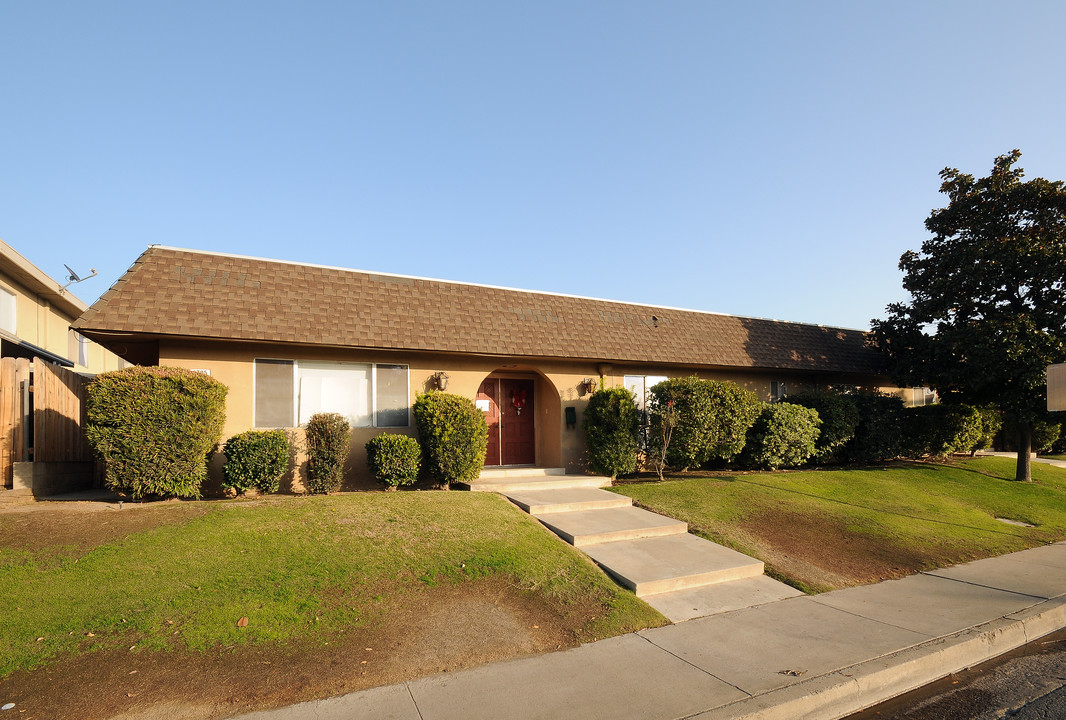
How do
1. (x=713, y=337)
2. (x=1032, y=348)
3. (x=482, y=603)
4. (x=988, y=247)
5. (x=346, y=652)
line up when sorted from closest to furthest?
1. (x=346, y=652)
2. (x=482, y=603)
3. (x=1032, y=348)
4. (x=988, y=247)
5. (x=713, y=337)

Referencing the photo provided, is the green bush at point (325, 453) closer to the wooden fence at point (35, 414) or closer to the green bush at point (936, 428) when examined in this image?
the wooden fence at point (35, 414)

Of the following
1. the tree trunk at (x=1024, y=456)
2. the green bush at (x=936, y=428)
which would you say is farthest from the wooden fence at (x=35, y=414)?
the tree trunk at (x=1024, y=456)

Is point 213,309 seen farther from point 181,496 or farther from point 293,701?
point 293,701

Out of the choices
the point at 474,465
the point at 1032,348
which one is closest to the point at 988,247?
the point at 1032,348

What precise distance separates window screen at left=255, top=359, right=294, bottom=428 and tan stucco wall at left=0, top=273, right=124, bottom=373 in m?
8.20

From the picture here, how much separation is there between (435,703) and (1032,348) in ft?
50.1

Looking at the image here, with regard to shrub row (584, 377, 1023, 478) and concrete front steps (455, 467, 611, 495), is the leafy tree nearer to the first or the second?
shrub row (584, 377, 1023, 478)

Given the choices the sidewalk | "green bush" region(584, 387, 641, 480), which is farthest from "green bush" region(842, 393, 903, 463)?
the sidewalk

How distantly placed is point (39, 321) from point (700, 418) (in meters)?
17.7

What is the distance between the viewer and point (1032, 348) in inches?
539

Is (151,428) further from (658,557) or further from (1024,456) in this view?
(1024,456)

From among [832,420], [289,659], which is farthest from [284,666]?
[832,420]

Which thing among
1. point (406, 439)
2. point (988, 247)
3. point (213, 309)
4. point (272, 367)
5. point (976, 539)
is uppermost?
point (988, 247)

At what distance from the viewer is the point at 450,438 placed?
37.1ft
